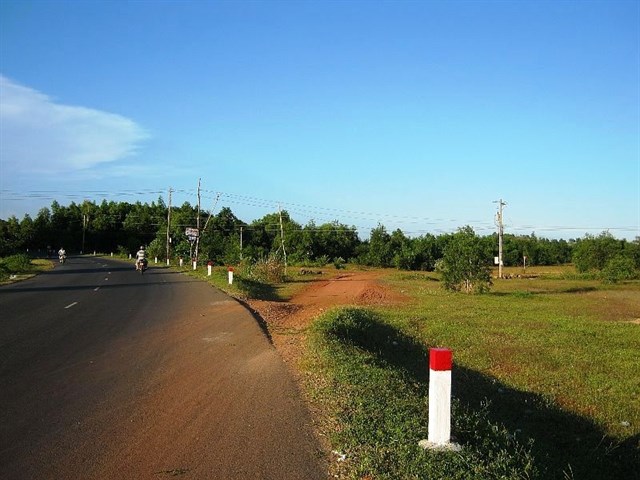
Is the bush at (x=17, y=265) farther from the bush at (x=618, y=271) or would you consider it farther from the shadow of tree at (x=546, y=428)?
the bush at (x=618, y=271)

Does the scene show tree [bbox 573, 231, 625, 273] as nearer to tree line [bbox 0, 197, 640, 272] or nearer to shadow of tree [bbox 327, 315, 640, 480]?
tree line [bbox 0, 197, 640, 272]

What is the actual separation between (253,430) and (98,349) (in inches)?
237

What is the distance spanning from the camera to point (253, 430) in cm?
605

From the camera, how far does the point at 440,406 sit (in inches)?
206

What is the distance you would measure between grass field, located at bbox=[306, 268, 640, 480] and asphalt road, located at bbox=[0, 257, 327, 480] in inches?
23.1

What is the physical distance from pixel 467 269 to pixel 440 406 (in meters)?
24.8

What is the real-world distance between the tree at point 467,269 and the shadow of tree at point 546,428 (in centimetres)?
1766

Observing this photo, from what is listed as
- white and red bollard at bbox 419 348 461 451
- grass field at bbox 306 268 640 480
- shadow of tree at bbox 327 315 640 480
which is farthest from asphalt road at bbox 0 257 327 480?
shadow of tree at bbox 327 315 640 480

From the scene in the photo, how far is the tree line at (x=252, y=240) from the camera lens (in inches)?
2331

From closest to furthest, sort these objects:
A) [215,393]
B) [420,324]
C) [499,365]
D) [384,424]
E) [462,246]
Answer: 1. [384,424]
2. [215,393]
3. [499,365]
4. [420,324]
5. [462,246]

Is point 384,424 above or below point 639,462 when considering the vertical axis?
above

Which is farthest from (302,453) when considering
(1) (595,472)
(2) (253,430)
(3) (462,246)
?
(3) (462,246)

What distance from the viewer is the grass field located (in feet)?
16.9

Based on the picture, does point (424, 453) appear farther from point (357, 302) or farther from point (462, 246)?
point (462, 246)
